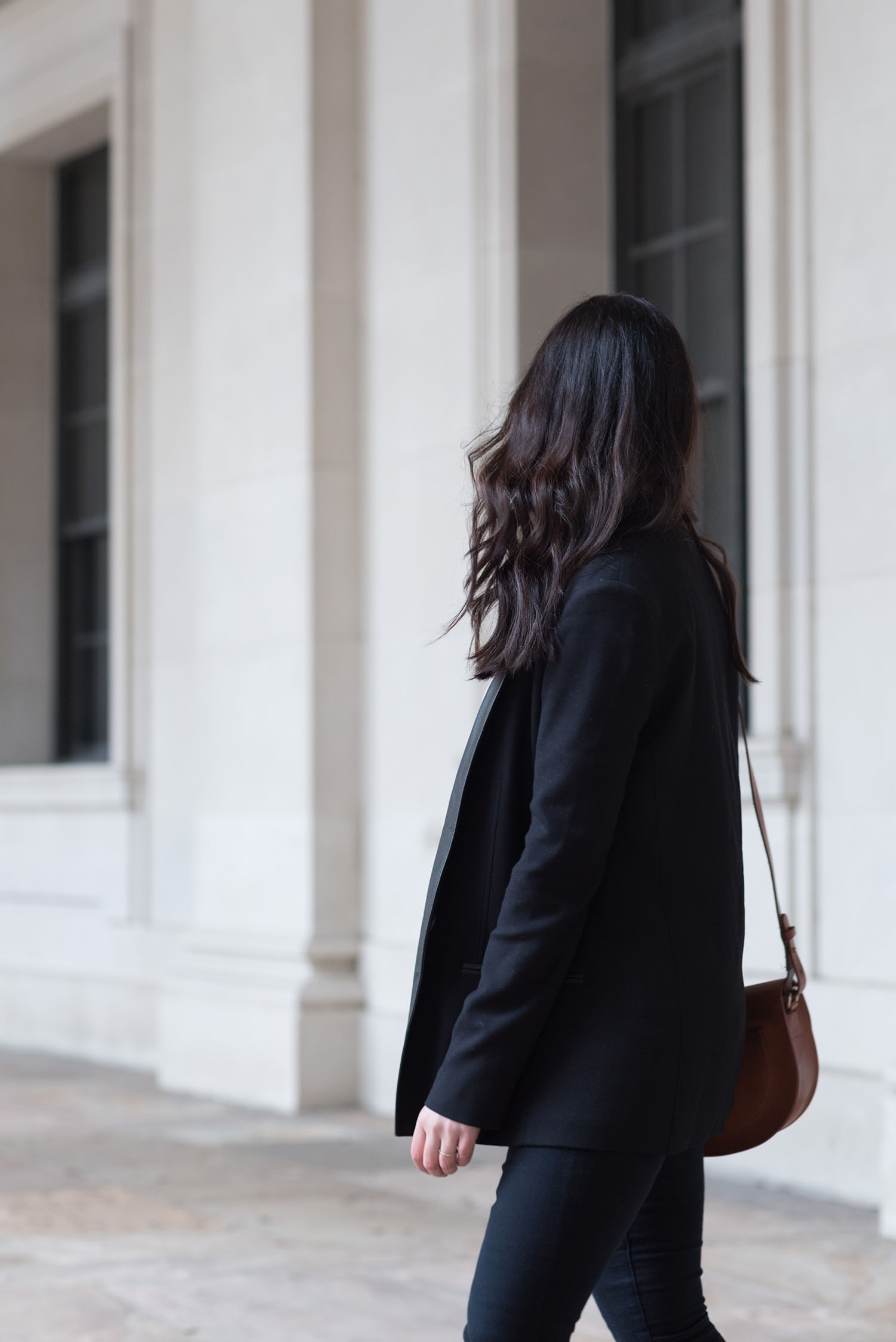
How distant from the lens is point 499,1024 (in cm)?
224

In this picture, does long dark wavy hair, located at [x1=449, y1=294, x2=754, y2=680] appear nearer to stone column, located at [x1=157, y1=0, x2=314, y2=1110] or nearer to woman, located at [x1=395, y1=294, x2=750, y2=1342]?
woman, located at [x1=395, y1=294, x2=750, y2=1342]

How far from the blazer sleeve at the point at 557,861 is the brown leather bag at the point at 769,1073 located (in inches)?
12.6

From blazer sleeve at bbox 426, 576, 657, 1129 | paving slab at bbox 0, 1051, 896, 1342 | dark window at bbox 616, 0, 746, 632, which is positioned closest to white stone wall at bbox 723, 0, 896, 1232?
paving slab at bbox 0, 1051, 896, 1342

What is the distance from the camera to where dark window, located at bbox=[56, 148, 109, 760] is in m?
11.8

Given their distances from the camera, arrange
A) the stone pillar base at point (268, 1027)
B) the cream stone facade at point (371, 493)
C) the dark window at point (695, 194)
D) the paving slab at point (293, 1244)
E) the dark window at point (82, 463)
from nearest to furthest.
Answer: the paving slab at point (293, 1244)
the cream stone facade at point (371, 493)
the dark window at point (695, 194)
the stone pillar base at point (268, 1027)
the dark window at point (82, 463)

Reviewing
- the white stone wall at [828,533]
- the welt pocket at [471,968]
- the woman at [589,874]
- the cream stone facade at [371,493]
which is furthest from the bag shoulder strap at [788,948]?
the white stone wall at [828,533]

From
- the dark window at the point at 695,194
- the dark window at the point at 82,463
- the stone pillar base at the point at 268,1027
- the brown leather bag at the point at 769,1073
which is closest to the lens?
the brown leather bag at the point at 769,1073

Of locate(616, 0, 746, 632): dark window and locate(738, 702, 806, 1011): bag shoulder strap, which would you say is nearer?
locate(738, 702, 806, 1011): bag shoulder strap

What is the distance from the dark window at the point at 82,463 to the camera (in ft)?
38.8

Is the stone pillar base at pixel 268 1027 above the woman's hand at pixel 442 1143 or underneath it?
underneath

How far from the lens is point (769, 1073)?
2.51 metres

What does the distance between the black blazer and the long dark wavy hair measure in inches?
1.7

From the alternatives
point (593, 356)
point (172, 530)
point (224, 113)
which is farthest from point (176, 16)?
point (593, 356)

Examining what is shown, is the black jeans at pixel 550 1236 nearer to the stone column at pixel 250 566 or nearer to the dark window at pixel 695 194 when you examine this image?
the dark window at pixel 695 194
